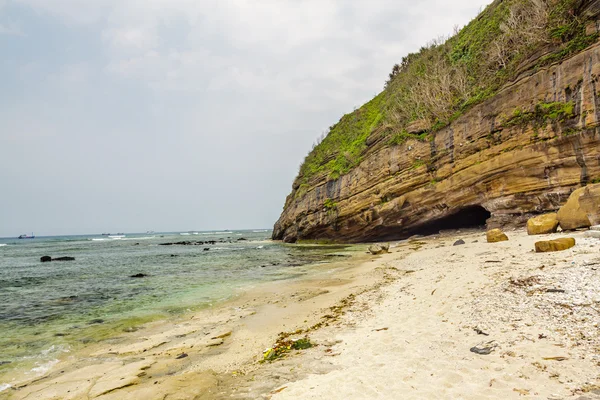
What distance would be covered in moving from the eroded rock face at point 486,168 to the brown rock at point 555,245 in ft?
36.3

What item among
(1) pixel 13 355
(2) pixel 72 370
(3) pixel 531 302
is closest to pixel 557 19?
(3) pixel 531 302

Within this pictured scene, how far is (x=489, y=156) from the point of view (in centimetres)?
2198

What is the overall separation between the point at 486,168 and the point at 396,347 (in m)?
20.8

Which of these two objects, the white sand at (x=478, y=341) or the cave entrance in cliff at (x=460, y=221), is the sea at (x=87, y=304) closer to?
the white sand at (x=478, y=341)

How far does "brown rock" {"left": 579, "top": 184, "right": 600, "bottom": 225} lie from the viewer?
1195cm

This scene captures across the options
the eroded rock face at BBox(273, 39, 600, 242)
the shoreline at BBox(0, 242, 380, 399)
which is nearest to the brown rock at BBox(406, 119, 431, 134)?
the eroded rock face at BBox(273, 39, 600, 242)

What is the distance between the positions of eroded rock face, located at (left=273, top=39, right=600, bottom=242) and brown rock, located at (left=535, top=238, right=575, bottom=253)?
11.1m

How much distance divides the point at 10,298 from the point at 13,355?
9460 mm

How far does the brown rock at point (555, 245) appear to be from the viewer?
30.4 ft

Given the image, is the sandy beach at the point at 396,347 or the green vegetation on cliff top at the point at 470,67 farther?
the green vegetation on cliff top at the point at 470,67

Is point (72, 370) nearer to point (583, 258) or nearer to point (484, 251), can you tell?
point (583, 258)

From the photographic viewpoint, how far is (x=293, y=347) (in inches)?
252

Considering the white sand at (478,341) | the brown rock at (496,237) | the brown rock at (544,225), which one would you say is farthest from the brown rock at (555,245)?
the brown rock at (496,237)

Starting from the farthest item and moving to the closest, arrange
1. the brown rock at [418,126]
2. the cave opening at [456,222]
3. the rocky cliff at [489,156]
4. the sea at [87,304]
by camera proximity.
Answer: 1. the brown rock at [418,126]
2. the cave opening at [456,222]
3. the rocky cliff at [489,156]
4. the sea at [87,304]
